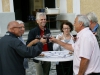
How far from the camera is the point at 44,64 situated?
503 cm

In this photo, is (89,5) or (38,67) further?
(89,5)

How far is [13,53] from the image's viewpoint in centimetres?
357

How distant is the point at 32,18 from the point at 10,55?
20.6 feet

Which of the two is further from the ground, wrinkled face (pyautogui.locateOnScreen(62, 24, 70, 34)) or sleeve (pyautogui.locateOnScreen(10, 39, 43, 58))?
wrinkled face (pyautogui.locateOnScreen(62, 24, 70, 34))

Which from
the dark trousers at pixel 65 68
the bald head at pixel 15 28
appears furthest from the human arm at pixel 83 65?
the dark trousers at pixel 65 68

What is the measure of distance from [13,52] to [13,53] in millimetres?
16

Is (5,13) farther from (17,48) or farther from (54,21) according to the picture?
(17,48)

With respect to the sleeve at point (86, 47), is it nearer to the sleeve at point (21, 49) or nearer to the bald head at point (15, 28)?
the sleeve at point (21, 49)

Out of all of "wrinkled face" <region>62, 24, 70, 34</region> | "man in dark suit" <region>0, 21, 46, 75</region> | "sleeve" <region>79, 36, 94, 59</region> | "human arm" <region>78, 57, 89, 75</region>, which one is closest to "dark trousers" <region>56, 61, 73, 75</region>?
"wrinkled face" <region>62, 24, 70, 34</region>

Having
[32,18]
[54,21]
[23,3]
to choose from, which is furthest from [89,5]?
[23,3]

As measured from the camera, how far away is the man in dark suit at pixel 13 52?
139 inches

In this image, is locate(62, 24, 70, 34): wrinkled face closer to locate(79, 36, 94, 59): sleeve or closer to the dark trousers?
the dark trousers

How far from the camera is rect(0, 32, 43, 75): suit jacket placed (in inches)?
139

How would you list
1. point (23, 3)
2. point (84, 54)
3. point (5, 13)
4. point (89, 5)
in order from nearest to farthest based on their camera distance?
point (84, 54), point (5, 13), point (89, 5), point (23, 3)
